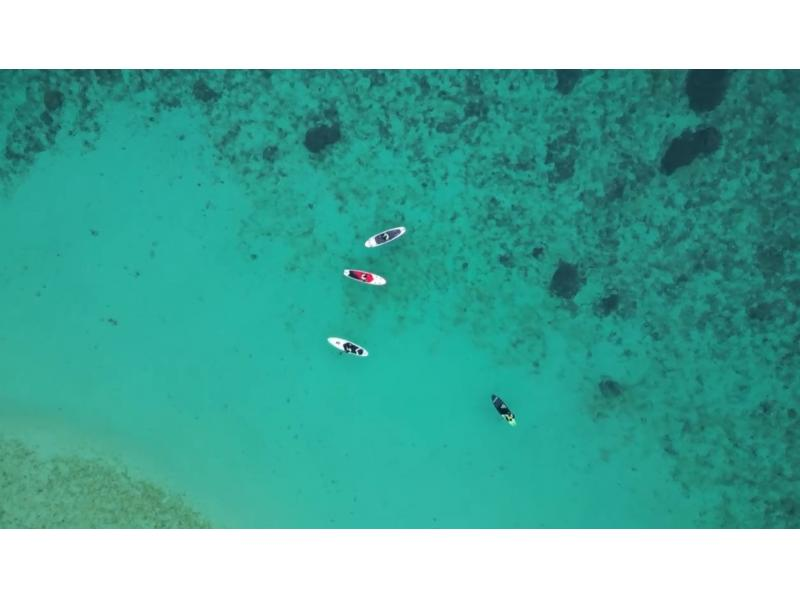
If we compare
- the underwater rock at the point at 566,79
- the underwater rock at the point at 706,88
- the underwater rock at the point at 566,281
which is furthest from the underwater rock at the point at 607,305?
the underwater rock at the point at 566,79

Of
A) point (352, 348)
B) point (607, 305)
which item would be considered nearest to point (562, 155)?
point (607, 305)

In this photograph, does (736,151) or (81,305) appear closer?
(736,151)

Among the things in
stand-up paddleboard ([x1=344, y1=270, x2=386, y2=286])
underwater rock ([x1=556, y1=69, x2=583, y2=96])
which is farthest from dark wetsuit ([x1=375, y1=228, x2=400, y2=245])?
underwater rock ([x1=556, y1=69, x2=583, y2=96])

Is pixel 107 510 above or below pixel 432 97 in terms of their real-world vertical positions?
below

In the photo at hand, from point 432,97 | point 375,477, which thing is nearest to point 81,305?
point 375,477

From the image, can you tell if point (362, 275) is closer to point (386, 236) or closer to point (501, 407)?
point (386, 236)

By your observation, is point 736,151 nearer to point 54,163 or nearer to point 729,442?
point 729,442

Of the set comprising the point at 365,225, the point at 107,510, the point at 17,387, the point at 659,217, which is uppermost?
the point at 659,217

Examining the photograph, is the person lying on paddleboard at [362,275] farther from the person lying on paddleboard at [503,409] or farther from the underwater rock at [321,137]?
the person lying on paddleboard at [503,409]
